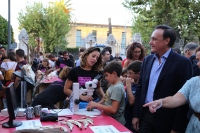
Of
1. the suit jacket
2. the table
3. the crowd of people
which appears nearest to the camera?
the crowd of people

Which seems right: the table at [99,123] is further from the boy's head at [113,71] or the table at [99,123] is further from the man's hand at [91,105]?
the boy's head at [113,71]

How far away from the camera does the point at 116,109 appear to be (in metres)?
3.16

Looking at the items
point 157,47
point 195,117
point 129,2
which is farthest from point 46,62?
point 129,2

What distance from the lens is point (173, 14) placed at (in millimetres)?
17109

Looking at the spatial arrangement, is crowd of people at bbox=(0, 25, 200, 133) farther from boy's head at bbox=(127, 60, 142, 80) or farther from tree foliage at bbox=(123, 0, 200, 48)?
tree foliage at bbox=(123, 0, 200, 48)

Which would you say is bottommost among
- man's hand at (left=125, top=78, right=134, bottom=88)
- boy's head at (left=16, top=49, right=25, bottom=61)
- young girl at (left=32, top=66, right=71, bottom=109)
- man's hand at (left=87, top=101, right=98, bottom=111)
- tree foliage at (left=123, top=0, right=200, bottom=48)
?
young girl at (left=32, top=66, right=71, bottom=109)

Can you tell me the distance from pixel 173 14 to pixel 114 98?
15.2m

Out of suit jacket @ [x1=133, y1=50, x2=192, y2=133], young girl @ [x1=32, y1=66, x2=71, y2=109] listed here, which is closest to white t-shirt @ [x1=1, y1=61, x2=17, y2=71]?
young girl @ [x1=32, y1=66, x2=71, y2=109]

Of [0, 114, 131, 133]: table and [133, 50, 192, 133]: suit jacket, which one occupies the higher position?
[133, 50, 192, 133]: suit jacket

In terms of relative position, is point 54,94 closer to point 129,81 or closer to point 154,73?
point 129,81

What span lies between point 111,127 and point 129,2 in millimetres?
16814

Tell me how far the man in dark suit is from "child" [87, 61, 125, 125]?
0.79 feet

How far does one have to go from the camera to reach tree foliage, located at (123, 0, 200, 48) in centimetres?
1716

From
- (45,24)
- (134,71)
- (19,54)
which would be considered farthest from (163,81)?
(45,24)
